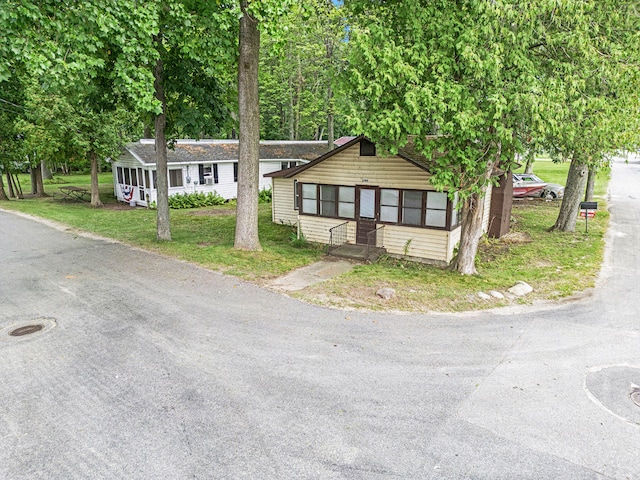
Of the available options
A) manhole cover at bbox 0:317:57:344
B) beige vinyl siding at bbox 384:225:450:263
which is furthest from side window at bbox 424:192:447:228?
manhole cover at bbox 0:317:57:344

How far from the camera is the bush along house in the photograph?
22984 mm

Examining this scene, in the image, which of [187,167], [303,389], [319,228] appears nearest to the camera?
[303,389]

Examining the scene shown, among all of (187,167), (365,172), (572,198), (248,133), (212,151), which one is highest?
(248,133)

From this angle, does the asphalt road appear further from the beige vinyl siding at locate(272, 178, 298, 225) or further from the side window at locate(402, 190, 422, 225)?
the beige vinyl siding at locate(272, 178, 298, 225)

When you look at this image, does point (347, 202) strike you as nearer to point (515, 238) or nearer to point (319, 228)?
point (319, 228)

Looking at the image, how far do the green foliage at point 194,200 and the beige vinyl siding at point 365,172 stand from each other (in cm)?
1094

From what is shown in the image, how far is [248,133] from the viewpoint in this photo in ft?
41.0

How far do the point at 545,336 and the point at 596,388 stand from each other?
5.66 ft

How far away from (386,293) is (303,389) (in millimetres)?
4099

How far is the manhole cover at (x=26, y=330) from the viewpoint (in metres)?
7.39

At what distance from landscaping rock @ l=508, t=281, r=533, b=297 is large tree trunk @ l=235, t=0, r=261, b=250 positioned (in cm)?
715

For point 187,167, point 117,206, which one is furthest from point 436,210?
point 117,206

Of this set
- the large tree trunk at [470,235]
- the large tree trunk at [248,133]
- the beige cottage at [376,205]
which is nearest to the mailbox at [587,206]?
the beige cottage at [376,205]

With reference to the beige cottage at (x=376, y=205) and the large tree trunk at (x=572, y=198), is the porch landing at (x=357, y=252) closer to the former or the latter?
the beige cottage at (x=376, y=205)
